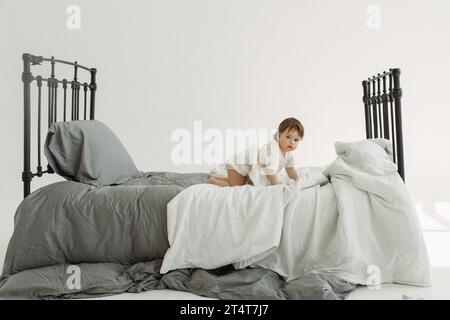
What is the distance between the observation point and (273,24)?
4.67m

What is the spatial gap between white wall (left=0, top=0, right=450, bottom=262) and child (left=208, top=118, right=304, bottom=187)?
1.89 m

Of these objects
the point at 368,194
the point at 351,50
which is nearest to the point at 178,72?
the point at 351,50

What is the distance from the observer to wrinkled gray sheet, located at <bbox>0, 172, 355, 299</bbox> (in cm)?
212

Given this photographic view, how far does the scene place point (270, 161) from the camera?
2641 millimetres

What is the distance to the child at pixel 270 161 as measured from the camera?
103 inches

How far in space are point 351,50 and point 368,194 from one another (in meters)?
2.77

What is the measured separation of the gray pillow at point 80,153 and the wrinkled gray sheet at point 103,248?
0.21 m

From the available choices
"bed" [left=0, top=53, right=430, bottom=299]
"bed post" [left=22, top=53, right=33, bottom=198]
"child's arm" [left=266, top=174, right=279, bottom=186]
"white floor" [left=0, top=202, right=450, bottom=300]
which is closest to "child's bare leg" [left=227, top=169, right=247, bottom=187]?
"child's arm" [left=266, top=174, right=279, bottom=186]

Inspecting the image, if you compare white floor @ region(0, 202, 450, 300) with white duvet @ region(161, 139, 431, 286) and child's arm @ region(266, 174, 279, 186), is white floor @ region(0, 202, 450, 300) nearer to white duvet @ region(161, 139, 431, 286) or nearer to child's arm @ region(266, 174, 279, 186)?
white duvet @ region(161, 139, 431, 286)

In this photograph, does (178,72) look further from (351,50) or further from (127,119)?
(351,50)

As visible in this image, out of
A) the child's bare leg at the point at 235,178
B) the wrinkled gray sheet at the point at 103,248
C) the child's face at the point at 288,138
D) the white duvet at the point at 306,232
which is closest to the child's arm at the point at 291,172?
the child's face at the point at 288,138

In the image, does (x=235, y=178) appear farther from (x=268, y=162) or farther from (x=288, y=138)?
(x=288, y=138)

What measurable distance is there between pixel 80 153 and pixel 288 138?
106 cm

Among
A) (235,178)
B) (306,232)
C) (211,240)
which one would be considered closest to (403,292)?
(306,232)
